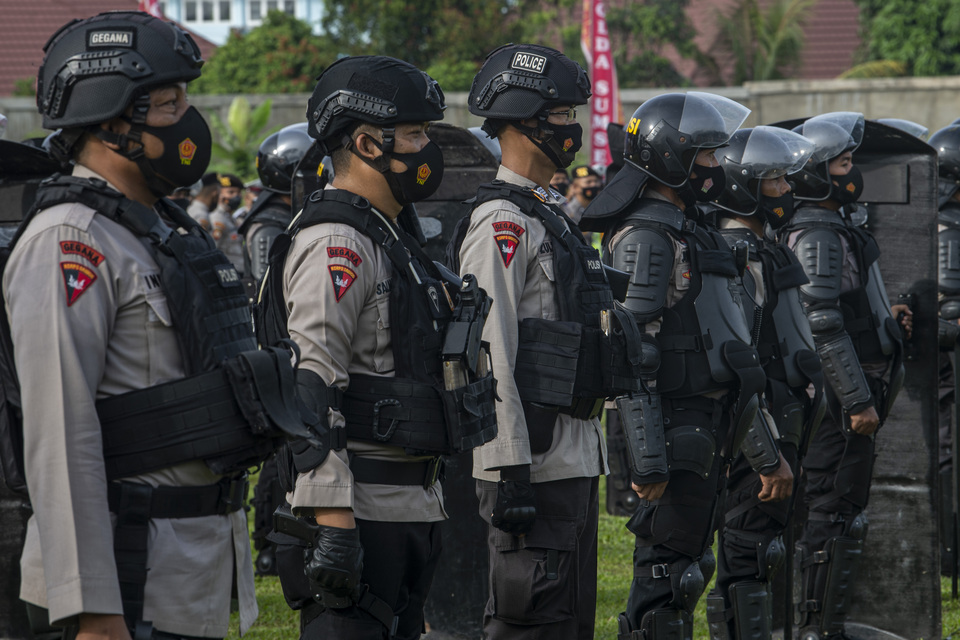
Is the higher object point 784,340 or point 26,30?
point 26,30

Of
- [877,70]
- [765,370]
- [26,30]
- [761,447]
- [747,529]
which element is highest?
[26,30]

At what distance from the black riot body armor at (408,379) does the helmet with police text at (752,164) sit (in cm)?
261

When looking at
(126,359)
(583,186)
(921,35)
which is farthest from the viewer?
(921,35)

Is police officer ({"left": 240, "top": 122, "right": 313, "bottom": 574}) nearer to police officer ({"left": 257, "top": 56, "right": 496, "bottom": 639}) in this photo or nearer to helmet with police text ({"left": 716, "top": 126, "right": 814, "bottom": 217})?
helmet with police text ({"left": 716, "top": 126, "right": 814, "bottom": 217})

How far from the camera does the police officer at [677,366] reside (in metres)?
4.85

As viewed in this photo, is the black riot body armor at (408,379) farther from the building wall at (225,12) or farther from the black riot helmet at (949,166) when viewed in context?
the building wall at (225,12)

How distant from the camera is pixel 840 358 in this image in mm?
6234

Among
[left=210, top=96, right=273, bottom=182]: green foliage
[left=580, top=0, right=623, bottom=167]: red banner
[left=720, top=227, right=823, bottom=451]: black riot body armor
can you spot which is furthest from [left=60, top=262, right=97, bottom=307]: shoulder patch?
[left=210, top=96, right=273, bottom=182]: green foliage

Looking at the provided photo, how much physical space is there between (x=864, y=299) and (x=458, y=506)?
255 cm

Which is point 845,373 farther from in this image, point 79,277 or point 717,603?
point 79,277

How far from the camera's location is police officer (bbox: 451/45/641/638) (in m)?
4.15

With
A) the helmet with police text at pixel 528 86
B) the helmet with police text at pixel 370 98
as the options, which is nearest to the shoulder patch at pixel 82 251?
the helmet with police text at pixel 370 98

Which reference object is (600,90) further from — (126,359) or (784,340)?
(126,359)

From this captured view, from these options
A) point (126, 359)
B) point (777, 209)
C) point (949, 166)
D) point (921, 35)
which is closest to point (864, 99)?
point (921, 35)
